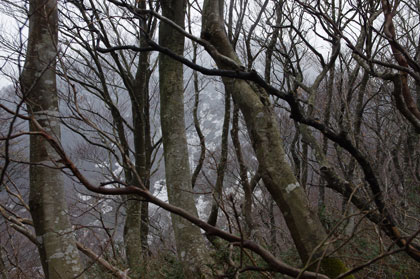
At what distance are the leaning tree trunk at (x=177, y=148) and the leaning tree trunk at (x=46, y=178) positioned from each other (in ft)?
3.24

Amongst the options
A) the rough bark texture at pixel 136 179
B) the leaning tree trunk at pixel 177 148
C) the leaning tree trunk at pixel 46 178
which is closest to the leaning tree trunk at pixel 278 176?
the leaning tree trunk at pixel 177 148

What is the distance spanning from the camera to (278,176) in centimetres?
183

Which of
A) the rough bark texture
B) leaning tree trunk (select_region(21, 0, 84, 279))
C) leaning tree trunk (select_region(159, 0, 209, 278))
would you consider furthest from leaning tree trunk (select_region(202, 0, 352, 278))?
the rough bark texture

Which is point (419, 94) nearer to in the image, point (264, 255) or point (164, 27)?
point (164, 27)

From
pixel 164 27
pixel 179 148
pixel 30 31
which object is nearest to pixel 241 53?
pixel 164 27

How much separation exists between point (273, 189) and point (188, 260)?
1.45 metres

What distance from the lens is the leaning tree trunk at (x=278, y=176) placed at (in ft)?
5.52

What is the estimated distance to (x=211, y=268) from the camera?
2.70 meters

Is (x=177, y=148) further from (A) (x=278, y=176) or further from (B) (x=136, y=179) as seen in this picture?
(B) (x=136, y=179)

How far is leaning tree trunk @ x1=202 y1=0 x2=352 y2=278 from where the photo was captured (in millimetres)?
1682

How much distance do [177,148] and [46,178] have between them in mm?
1339

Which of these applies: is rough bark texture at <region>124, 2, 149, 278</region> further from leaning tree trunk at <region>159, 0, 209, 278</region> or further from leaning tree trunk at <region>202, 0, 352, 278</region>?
leaning tree trunk at <region>202, 0, 352, 278</region>

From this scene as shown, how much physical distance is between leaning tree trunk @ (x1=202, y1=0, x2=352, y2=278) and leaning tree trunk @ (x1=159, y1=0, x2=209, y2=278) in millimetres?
1164

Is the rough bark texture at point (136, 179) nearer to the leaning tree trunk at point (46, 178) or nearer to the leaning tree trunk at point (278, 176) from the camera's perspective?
the leaning tree trunk at point (46, 178)
